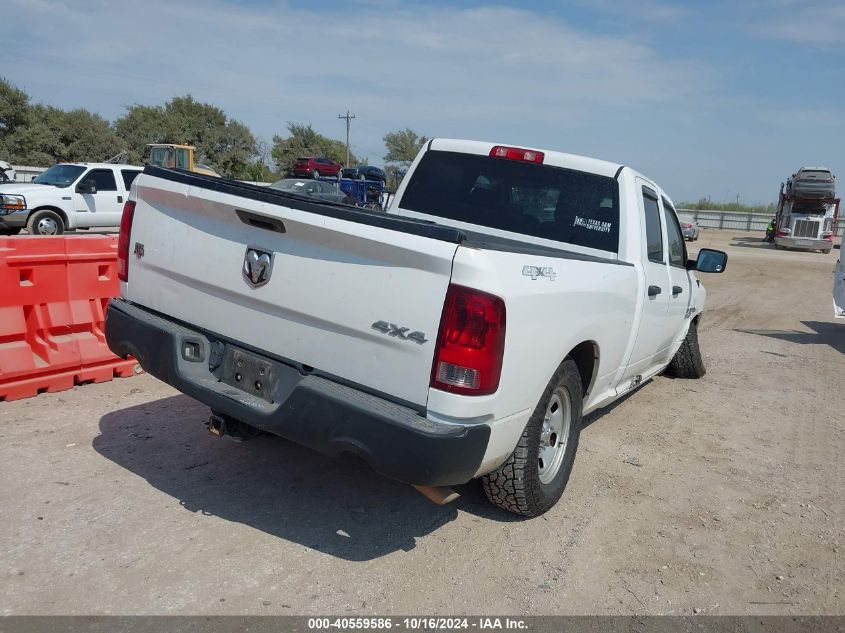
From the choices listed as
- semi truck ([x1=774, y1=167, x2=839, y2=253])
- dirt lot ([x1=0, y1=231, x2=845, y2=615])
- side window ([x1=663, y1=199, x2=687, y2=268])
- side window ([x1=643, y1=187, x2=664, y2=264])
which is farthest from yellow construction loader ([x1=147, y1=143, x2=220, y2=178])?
semi truck ([x1=774, y1=167, x2=839, y2=253])

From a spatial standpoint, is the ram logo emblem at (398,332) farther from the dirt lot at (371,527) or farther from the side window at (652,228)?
the side window at (652,228)

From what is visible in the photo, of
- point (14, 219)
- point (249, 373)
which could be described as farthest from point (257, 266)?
point (14, 219)

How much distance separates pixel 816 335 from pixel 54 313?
10.5 m

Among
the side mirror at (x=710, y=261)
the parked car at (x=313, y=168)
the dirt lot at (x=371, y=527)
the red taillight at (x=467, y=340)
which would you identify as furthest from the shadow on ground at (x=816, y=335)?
the parked car at (x=313, y=168)

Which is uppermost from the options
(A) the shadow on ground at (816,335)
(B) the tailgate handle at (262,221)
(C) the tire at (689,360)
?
(B) the tailgate handle at (262,221)

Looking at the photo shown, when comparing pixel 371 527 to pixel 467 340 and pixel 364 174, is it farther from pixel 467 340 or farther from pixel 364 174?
pixel 364 174

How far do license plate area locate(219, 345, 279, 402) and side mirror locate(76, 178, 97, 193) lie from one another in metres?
15.3

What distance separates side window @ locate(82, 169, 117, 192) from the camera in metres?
17.0

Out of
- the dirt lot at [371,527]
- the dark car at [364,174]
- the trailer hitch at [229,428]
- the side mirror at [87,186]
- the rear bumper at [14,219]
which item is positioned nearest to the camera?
the dirt lot at [371,527]

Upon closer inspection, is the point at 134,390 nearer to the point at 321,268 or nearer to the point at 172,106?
the point at 321,268

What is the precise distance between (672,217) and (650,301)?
1600mm

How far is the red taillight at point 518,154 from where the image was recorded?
4914 mm

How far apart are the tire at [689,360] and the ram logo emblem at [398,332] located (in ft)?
15.9

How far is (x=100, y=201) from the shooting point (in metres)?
17.1
